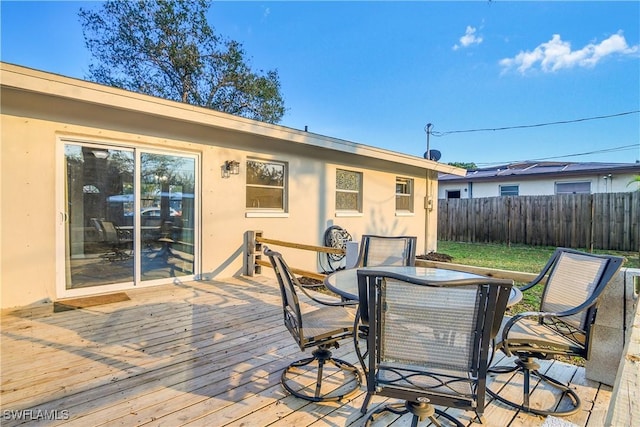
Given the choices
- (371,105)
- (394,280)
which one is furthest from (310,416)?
(371,105)

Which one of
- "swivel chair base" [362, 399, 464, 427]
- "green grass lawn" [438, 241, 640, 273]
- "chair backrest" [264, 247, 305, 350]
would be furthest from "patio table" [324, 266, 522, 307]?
"green grass lawn" [438, 241, 640, 273]

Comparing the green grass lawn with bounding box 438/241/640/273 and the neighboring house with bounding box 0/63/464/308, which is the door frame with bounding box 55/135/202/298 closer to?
the neighboring house with bounding box 0/63/464/308

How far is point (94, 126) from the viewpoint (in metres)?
4.29

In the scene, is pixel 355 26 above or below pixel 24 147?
above

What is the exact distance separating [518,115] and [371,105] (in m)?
8.11

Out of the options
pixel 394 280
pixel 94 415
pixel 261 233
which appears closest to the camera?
pixel 394 280

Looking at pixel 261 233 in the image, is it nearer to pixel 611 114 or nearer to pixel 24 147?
pixel 24 147

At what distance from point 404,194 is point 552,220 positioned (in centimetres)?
546

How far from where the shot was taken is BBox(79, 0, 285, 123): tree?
37.8 feet

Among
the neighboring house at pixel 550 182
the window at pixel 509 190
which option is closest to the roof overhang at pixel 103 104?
the neighboring house at pixel 550 182

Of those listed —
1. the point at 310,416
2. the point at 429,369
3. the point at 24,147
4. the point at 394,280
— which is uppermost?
the point at 24,147

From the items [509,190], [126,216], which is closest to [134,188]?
[126,216]

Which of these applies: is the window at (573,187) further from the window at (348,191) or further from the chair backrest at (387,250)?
the chair backrest at (387,250)

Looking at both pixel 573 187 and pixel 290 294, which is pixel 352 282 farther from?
pixel 573 187
